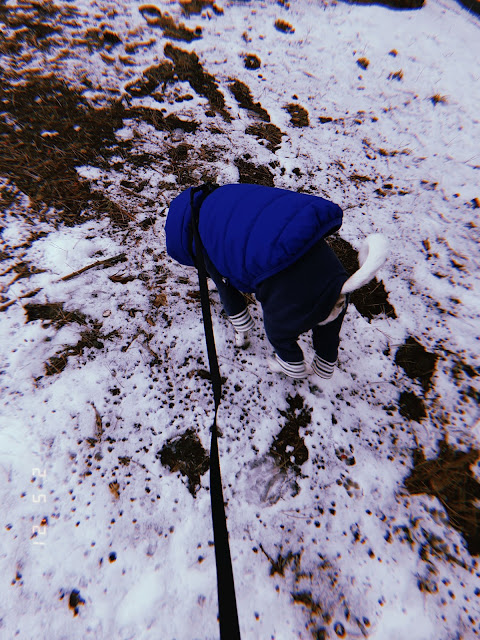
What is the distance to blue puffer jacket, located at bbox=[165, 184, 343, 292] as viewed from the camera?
1.34 metres

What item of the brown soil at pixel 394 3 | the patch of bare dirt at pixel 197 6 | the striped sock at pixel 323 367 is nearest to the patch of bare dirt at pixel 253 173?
the striped sock at pixel 323 367

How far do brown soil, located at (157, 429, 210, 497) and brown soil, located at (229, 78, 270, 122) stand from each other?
13.3ft

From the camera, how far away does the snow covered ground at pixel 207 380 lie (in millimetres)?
1479

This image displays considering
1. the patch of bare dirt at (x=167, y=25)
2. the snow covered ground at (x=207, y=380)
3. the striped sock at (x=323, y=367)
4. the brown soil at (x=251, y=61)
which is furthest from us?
the patch of bare dirt at (x=167, y=25)

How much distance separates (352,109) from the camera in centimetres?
386

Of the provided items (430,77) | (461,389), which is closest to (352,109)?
(430,77)

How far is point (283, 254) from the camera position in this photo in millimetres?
1364

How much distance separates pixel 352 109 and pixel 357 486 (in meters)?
4.73

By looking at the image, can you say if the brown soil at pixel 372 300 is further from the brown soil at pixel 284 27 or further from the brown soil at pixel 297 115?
the brown soil at pixel 284 27

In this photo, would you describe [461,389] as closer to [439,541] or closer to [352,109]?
[439,541]

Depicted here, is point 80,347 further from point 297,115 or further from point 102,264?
point 297,115

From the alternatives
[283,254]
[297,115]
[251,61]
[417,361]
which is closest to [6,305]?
[283,254]

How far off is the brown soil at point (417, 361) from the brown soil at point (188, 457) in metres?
1.71

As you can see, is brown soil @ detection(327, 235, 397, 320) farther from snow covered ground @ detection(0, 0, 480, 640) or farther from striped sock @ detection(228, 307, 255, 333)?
striped sock @ detection(228, 307, 255, 333)
